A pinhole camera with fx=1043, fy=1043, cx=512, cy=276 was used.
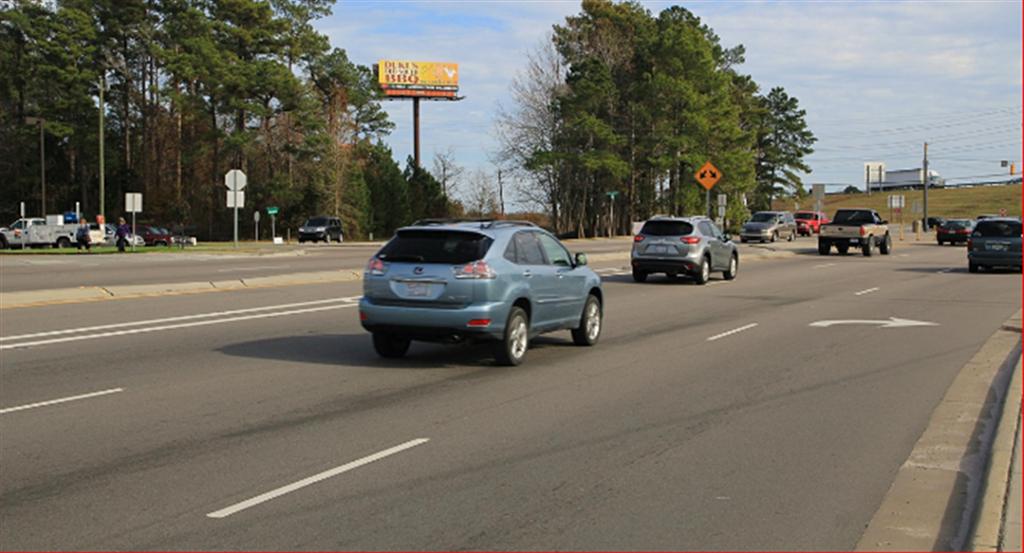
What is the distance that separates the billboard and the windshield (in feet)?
219

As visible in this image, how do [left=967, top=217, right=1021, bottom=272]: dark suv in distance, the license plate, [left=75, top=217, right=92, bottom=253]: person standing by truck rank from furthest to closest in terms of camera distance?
[left=75, top=217, right=92, bottom=253]: person standing by truck → [left=967, top=217, right=1021, bottom=272]: dark suv in distance → the license plate

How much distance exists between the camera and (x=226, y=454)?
7758 millimetres

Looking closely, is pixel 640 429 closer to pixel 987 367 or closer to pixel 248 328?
pixel 987 367

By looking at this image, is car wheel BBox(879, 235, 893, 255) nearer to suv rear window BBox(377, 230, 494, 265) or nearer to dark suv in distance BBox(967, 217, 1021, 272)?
dark suv in distance BBox(967, 217, 1021, 272)

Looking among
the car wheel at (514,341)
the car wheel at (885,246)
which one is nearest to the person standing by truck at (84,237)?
the car wheel at (885,246)

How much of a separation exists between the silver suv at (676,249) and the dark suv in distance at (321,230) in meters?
47.1

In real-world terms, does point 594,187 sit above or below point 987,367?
above

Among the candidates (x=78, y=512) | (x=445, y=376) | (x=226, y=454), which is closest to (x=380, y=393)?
(x=445, y=376)

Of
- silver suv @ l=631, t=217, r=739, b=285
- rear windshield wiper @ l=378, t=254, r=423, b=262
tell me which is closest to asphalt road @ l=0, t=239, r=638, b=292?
silver suv @ l=631, t=217, r=739, b=285

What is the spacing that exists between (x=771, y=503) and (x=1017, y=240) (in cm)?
2923

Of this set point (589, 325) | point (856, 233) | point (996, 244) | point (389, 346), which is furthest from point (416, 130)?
point (389, 346)

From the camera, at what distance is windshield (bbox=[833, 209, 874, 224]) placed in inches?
1747

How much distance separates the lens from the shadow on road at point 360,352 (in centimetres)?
1266

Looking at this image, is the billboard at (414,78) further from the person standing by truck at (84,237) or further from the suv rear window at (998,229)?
the suv rear window at (998,229)
